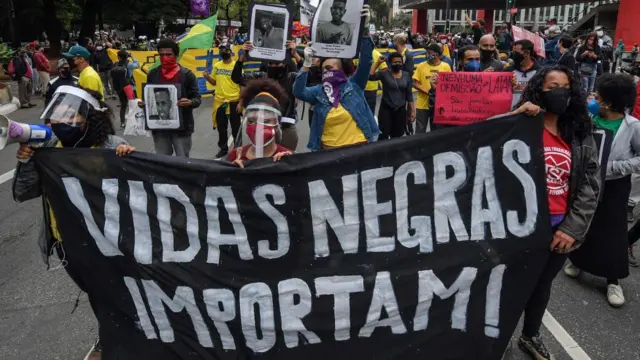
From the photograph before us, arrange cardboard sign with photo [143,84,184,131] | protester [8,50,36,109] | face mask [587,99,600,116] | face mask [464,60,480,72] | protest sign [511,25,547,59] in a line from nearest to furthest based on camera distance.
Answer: face mask [587,99,600,116] < cardboard sign with photo [143,84,184,131] < protest sign [511,25,547,59] < face mask [464,60,480,72] < protester [8,50,36,109]

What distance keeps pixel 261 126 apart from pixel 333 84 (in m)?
1.61

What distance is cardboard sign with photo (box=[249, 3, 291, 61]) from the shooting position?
18.3 feet

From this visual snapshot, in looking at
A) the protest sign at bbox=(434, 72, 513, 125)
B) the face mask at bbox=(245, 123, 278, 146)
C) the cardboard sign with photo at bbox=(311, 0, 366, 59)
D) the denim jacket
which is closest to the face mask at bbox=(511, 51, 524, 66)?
the protest sign at bbox=(434, 72, 513, 125)

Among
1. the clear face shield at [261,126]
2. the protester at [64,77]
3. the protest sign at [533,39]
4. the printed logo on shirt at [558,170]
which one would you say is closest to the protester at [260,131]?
the clear face shield at [261,126]

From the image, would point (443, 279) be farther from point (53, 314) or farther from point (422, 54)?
point (422, 54)

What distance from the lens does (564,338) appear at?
3.48 metres

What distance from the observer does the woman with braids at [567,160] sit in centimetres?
289

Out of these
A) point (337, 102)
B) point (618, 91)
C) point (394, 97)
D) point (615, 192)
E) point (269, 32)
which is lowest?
point (615, 192)

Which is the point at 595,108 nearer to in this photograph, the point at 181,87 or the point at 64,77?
the point at 181,87

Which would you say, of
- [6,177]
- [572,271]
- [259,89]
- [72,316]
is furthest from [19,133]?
[6,177]

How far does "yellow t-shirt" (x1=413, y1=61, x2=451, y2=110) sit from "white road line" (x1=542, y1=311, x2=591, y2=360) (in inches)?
161

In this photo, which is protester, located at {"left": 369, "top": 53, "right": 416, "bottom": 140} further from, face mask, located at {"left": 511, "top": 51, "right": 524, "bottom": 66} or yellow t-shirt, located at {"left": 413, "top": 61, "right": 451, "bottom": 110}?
face mask, located at {"left": 511, "top": 51, "right": 524, "bottom": 66}

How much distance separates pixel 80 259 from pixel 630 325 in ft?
11.5

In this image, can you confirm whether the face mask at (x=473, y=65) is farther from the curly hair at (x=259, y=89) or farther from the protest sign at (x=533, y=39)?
the curly hair at (x=259, y=89)
